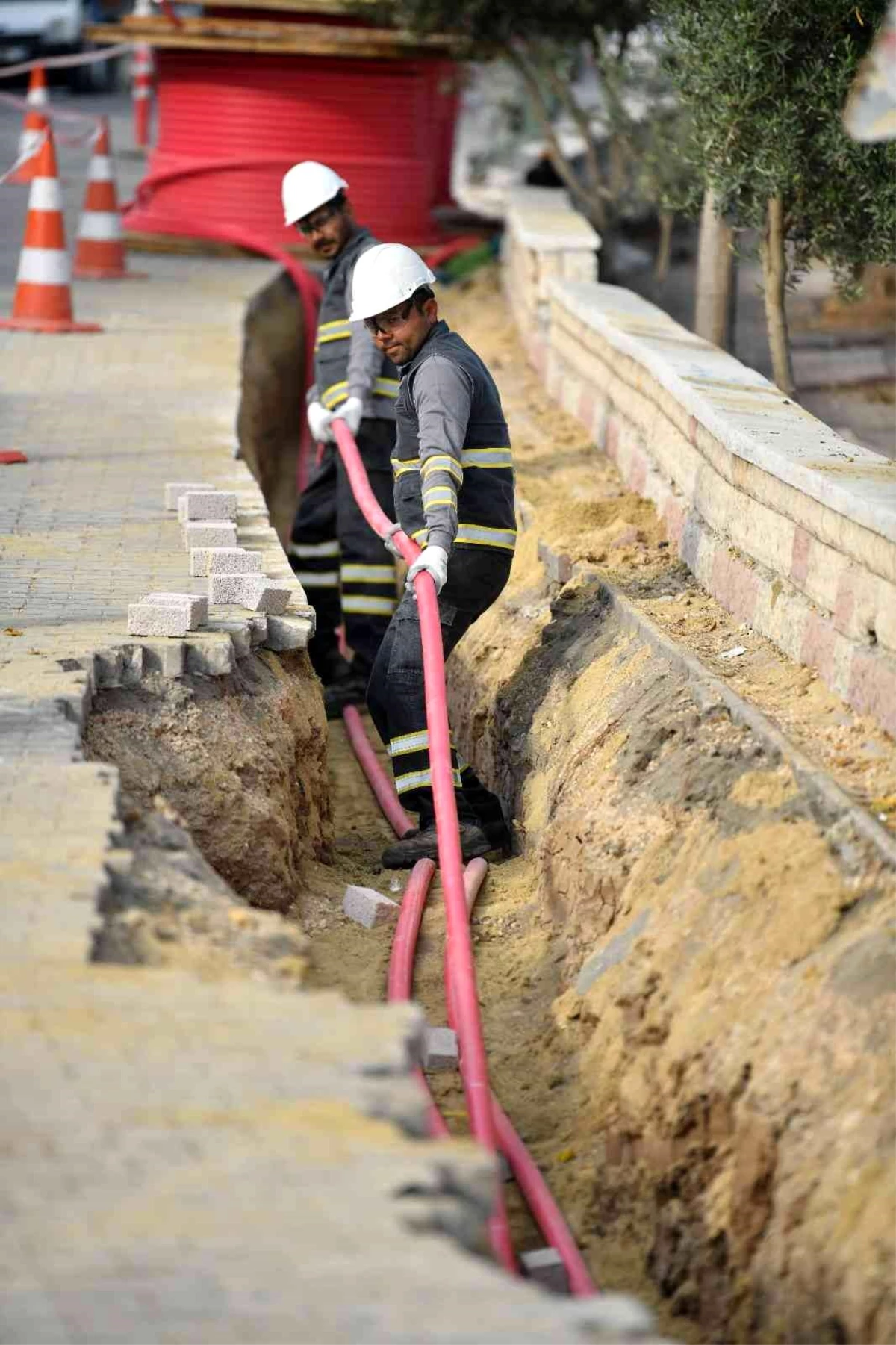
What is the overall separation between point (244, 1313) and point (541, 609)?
15.1 feet

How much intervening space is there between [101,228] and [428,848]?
7.67m

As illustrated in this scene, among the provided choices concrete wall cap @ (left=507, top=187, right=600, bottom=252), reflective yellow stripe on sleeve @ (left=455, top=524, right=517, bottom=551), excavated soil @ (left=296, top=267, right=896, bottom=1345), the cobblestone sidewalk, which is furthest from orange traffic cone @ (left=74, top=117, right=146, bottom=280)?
the cobblestone sidewalk

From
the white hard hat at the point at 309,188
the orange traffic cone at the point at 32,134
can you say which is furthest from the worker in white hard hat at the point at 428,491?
the orange traffic cone at the point at 32,134

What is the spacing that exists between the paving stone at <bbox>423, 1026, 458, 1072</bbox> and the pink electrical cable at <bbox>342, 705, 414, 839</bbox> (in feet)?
5.50

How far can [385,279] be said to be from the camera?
5.73 metres

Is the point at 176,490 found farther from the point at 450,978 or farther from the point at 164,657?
the point at 450,978

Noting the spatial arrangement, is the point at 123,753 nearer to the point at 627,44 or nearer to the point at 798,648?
the point at 798,648

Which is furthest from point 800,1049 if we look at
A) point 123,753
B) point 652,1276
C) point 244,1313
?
point 123,753

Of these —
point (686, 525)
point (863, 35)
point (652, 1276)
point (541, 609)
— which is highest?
point (863, 35)

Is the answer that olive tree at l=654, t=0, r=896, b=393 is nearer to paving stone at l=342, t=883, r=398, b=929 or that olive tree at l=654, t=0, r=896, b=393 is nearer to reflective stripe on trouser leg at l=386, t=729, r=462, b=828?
reflective stripe on trouser leg at l=386, t=729, r=462, b=828

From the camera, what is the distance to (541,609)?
6.86 metres

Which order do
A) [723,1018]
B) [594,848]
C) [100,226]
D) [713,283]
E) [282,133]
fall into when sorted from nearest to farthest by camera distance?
[723,1018], [594,848], [713,283], [100,226], [282,133]

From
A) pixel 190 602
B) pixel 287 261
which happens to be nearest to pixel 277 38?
pixel 287 261

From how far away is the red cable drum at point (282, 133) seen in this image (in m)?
12.7
